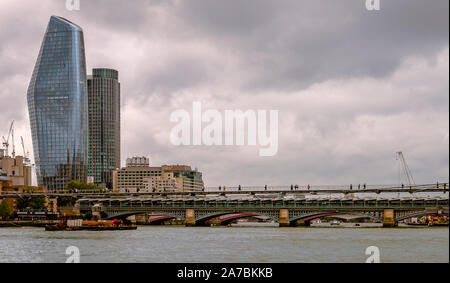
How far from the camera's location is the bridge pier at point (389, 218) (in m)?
147

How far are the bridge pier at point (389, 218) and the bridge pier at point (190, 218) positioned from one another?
4564cm

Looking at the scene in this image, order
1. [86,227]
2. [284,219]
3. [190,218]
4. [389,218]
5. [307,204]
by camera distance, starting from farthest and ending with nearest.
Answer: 1. [190,218]
2. [307,204]
3. [284,219]
4. [389,218]
5. [86,227]

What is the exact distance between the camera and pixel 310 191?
16212 cm

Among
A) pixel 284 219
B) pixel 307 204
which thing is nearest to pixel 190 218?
pixel 284 219

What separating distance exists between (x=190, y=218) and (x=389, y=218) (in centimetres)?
4763

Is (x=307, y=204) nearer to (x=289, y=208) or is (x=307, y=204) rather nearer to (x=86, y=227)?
(x=289, y=208)

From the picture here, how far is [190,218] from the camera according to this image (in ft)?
550

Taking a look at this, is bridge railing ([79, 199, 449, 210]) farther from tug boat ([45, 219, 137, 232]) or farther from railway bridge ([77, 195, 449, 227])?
tug boat ([45, 219, 137, 232])

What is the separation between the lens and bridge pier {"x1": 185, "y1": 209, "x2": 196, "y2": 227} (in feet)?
547

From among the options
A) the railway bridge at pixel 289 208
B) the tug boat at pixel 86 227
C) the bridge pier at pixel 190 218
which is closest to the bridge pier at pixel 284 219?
the railway bridge at pixel 289 208

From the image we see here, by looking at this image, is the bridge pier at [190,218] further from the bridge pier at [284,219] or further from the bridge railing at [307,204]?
the bridge pier at [284,219]
